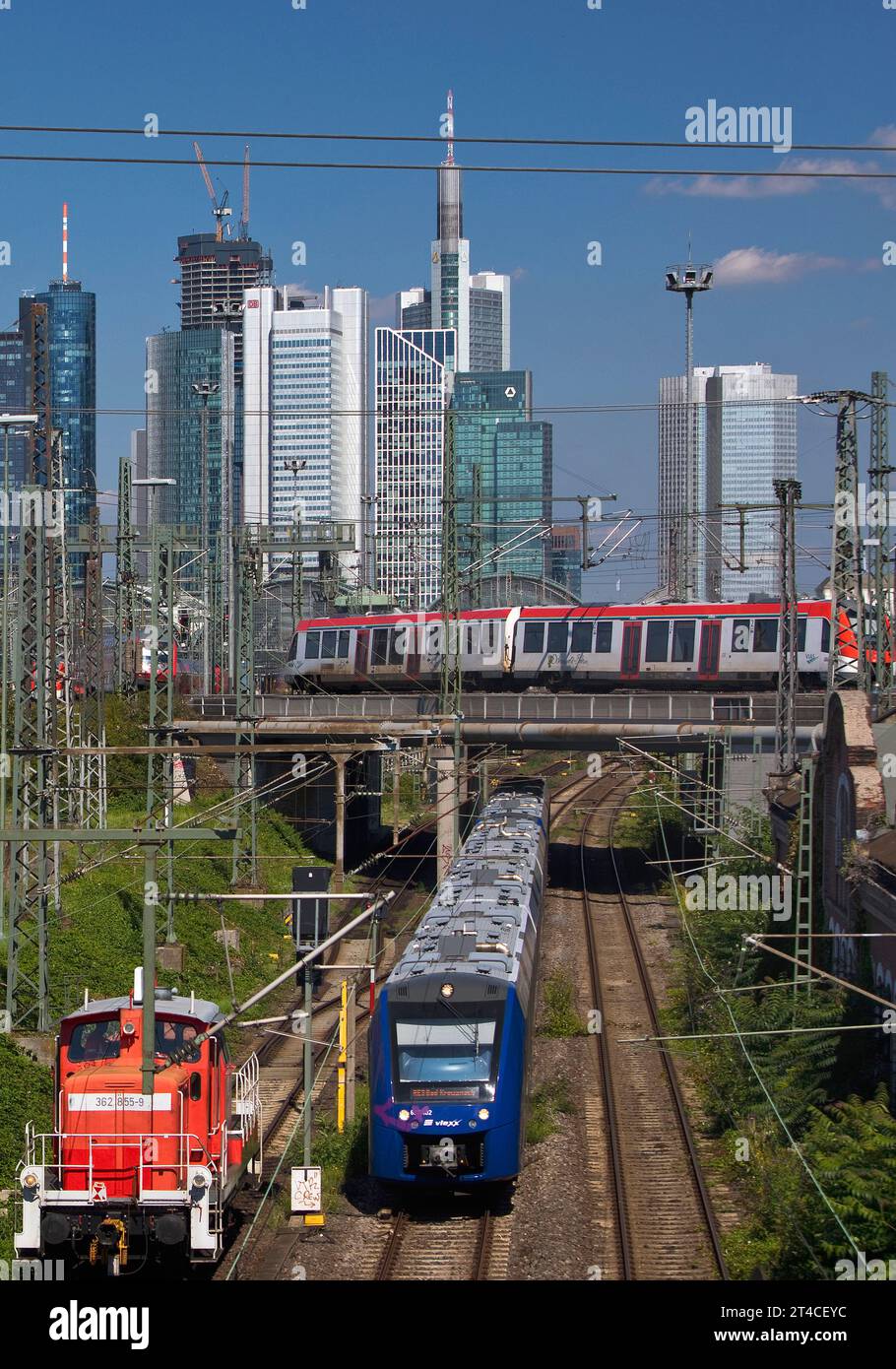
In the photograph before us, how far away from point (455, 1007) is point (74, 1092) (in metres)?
4.16

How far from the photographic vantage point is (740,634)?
4134 centimetres

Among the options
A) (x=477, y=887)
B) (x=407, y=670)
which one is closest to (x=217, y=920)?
(x=477, y=887)

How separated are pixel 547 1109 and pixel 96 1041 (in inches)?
306

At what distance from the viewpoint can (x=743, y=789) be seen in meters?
38.2

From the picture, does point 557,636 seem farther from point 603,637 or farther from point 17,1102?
point 17,1102

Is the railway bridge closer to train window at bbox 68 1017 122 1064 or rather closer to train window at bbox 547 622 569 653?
Answer: train window at bbox 547 622 569 653

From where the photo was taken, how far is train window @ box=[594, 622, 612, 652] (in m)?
43.3

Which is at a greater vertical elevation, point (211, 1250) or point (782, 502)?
point (782, 502)

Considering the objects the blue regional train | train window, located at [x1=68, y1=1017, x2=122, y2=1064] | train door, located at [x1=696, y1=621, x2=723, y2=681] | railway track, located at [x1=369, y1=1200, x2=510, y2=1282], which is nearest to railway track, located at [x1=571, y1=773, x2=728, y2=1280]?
railway track, located at [x1=369, y1=1200, x2=510, y2=1282]

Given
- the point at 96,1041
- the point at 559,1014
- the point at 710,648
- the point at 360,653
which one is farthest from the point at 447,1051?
the point at 360,653

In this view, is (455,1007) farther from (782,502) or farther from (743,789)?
(743,789)

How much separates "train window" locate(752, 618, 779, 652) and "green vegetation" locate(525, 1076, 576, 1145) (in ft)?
68.3

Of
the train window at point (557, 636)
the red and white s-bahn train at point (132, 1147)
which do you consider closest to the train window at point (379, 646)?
the train window at point (557, 636)
